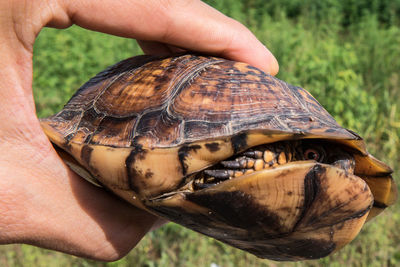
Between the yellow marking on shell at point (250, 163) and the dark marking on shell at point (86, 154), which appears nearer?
the yellow marking on shell at point (250, 163)

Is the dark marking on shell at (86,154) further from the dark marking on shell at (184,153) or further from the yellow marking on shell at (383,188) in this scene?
the yellow marking on shell at (383,188)

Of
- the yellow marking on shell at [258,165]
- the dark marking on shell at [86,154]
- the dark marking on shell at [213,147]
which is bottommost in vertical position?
the dark marking on shell at [86,154]

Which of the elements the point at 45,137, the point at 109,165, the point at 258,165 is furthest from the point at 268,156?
the point at 45,137

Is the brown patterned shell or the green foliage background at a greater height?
the brown patterned shell

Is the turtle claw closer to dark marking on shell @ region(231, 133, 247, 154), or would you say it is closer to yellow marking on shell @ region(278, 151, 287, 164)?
dark marking on shell @ region(231, 133, 247, 154)

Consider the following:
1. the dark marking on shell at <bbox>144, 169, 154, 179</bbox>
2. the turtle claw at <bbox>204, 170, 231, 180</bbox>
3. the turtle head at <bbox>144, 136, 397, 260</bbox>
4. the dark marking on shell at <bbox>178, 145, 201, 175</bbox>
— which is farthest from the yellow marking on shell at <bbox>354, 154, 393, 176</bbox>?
the dark marking on shell at <bbox>144, 169, 154, 179</bbox>

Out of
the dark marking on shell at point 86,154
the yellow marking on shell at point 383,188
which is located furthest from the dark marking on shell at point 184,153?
the yellow marking on shell at point 383,188
